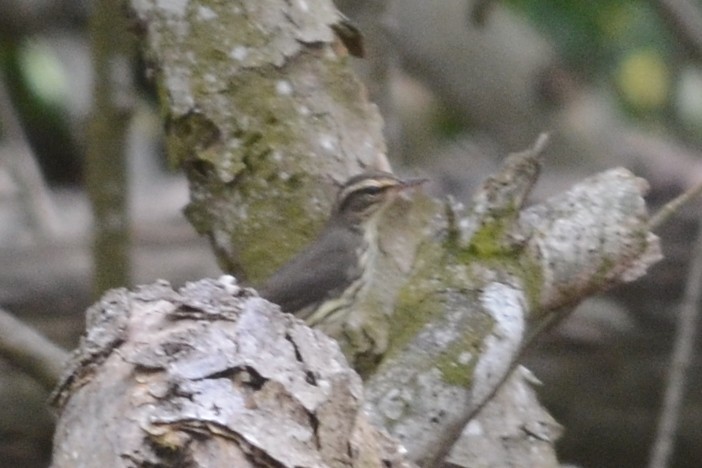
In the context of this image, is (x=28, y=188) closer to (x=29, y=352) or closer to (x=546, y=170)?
(x=546, y=170)

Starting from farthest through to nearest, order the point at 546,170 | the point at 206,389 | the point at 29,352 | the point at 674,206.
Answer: the point at 546,170
the point at 29,352
the point at 674,206
the point at 206,389

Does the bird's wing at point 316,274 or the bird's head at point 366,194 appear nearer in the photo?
the bird's head at point 366,194

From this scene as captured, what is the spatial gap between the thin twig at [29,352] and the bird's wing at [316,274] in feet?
1.76

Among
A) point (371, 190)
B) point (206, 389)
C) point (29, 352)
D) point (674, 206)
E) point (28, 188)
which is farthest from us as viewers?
point (28, 188)

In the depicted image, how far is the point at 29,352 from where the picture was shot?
318 cm

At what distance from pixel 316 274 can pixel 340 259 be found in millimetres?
218

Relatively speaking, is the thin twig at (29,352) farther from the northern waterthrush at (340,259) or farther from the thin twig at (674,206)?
the thin twig at (674,206)

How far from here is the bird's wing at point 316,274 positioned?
3477mm

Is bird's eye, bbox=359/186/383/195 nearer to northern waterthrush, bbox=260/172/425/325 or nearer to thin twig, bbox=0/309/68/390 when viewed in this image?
northern waterthrush, bbox=260/172/425/325

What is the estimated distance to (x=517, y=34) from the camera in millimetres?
6133

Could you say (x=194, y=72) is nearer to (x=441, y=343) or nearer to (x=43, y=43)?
(x=441, y=343)

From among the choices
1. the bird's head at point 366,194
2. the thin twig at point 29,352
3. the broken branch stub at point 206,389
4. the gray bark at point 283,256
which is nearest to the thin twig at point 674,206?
the gray bark at point 283,256

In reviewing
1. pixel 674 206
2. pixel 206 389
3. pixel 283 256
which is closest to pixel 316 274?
pixel 283 256

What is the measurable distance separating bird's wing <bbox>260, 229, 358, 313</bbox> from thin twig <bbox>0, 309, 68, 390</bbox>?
537 mm
